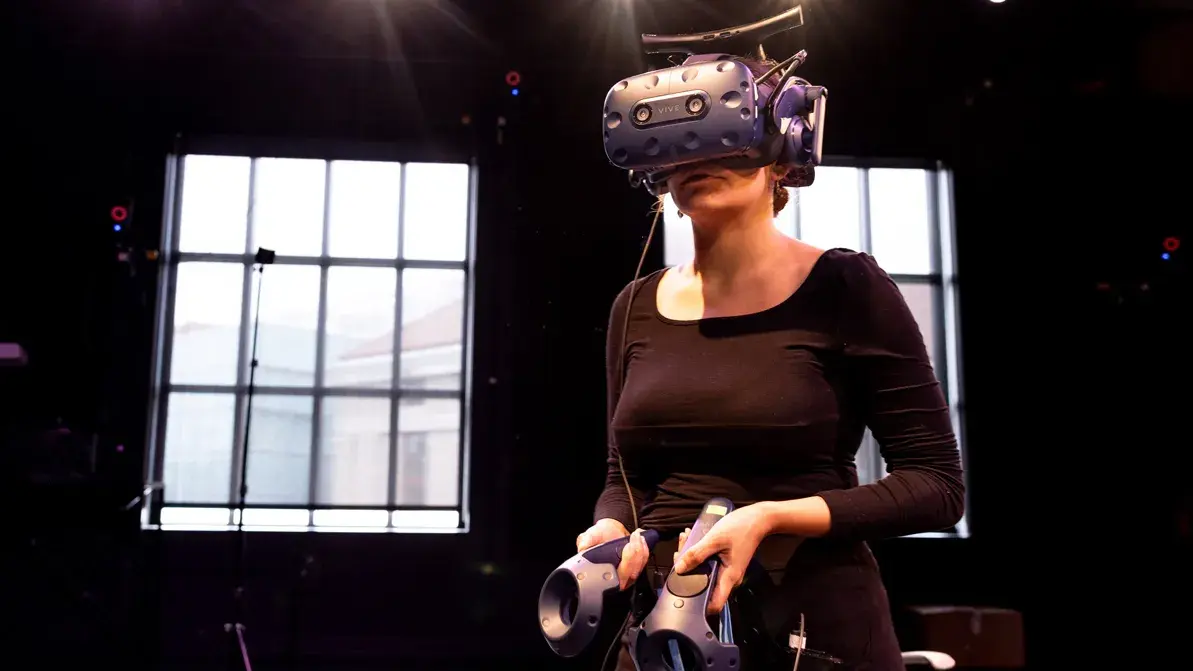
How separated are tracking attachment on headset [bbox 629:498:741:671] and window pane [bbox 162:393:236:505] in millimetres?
3884

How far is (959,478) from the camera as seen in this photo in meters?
0.91

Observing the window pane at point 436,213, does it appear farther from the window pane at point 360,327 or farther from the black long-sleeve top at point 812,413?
the black long-sleeve top at point 812,413

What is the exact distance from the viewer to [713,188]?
3.05 feet

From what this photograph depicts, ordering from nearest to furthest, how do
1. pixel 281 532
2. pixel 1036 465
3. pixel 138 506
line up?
1. pixel 138 506
2. pixel 281 532
3. pixel 1036 465

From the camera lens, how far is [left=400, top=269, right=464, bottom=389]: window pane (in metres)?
4.34

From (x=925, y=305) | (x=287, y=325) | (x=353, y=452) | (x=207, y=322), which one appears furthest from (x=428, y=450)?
(x=925, y=305)

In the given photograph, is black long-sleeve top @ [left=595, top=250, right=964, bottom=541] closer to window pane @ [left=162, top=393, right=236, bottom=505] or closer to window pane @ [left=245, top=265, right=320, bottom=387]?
window pane @ [left=245, top=265, right=320, bottom=387]

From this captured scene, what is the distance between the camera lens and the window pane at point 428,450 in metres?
4.25

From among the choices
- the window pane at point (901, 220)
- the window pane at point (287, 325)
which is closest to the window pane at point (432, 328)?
the window pane at point (287, 325)

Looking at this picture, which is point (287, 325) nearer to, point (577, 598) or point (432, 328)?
point (432, 328)

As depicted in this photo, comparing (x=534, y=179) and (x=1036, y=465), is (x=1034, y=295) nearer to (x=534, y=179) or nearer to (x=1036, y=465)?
(x=1036, y=465)

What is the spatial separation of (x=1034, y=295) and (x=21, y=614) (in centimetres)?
469

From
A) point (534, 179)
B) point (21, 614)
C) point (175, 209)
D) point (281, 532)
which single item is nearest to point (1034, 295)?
point (534, 179)

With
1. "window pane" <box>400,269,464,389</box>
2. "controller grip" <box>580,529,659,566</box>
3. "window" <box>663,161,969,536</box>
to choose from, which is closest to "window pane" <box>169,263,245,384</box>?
"window pane" <box>400,269,464,389</box>
